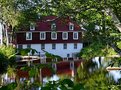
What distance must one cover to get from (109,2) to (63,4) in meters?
0.98

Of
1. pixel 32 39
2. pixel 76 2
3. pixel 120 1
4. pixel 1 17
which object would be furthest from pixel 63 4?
pixel 32 39

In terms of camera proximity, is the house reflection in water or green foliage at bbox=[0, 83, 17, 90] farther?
the house reflection in water

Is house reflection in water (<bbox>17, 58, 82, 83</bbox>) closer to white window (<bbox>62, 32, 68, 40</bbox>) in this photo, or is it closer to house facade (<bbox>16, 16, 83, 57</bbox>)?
house facade (<bbox>16, 16, 83, 57</bbox>)

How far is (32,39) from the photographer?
51906 millimetres

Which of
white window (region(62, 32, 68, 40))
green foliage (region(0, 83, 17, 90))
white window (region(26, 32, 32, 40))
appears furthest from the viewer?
white window (region(62, 32, 68, 40))

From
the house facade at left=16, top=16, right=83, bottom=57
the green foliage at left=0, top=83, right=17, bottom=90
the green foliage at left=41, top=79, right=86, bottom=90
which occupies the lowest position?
the house facade at left=16, top=16, right=83, bottom=57

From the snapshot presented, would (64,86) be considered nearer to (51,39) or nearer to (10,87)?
(10,87)

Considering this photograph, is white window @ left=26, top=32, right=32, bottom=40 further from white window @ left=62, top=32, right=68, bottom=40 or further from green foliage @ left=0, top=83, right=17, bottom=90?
green foliage @ left=0, top=83, right=17, bottom=90

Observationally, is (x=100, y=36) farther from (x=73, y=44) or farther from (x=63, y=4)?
(x=73, y=44)

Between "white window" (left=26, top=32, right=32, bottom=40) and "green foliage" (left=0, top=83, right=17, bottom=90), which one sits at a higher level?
"green foliage" (left=0, top=83, right=17, bottom=90)

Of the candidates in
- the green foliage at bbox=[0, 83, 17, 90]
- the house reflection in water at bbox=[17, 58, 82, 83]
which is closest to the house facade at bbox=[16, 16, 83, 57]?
the house reflection in water at bbox=[17, 58, 82, 83]

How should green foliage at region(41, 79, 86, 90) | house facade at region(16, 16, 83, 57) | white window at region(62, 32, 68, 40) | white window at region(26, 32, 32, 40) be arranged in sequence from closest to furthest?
green foliage at region(41, 79, 86, 90)
house facade at region(16, 16, 83, 57)
white window at region(26, 32, 32, 40)
white window at region(62, 32, 68, 40)

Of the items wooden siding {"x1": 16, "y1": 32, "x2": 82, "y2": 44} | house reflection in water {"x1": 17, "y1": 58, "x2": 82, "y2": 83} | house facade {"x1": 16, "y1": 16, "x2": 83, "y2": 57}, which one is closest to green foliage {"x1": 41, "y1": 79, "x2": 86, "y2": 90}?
house reflection in water {"x1": 17, "y1": 58, "x2": 82, "y2": 83}

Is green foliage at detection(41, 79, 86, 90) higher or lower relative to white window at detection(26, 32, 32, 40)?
higher
